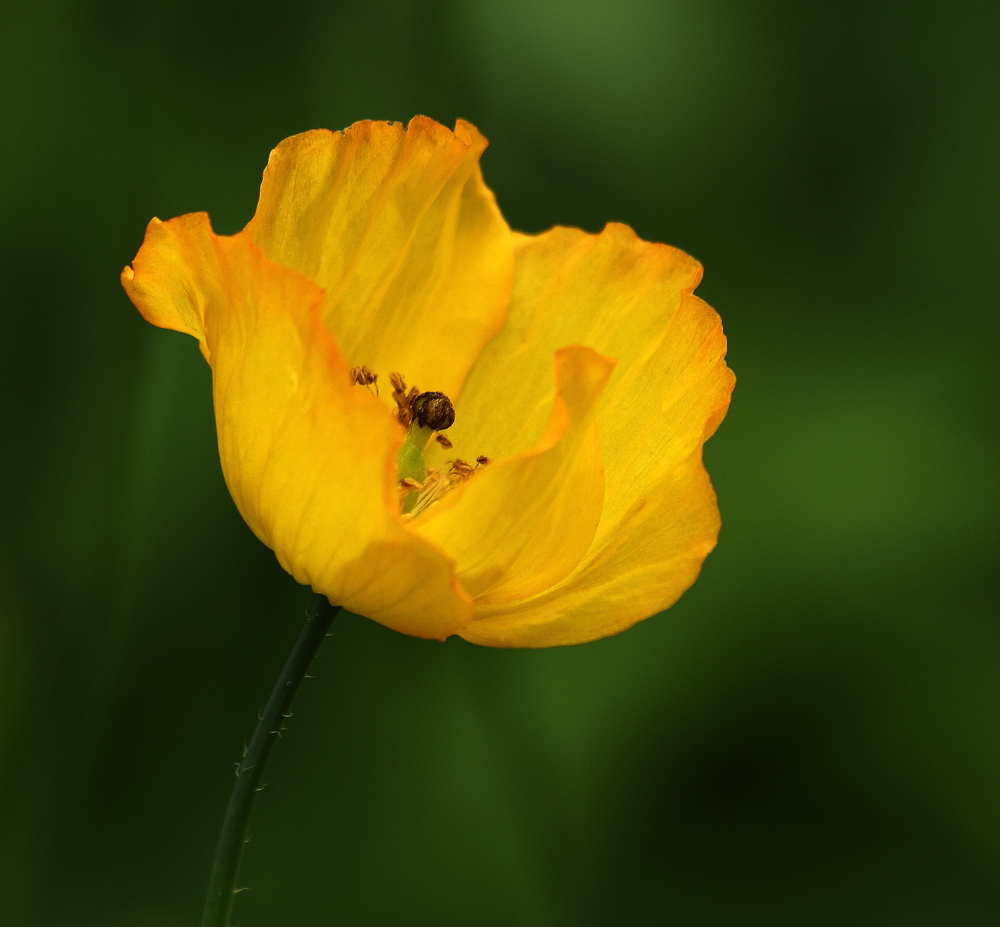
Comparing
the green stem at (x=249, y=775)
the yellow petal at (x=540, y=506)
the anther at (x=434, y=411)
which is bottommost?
the green stem at (x=249, y=775)

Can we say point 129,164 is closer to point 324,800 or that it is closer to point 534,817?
point 324,800

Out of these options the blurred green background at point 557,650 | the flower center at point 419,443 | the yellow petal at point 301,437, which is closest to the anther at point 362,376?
the flower center at point 419,443

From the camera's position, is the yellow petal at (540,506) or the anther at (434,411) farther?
the anther at (434,411)

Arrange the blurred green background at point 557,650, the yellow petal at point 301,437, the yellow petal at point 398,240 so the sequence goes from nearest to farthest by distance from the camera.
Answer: the yellow petal at point 301,437, the yellow petal at point 398,240, the blurred green background at point 557,650

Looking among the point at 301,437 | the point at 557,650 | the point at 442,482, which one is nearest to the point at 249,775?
the point at 301,437

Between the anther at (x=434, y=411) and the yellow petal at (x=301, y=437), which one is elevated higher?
the anther at (x=434, y=411)

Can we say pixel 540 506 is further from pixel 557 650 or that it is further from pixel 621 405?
pixel 557 650

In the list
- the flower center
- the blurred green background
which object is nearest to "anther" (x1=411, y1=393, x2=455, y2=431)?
the flower center

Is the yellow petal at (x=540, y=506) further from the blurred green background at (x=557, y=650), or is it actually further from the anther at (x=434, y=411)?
the blurred green background at (x=557, y=650)
